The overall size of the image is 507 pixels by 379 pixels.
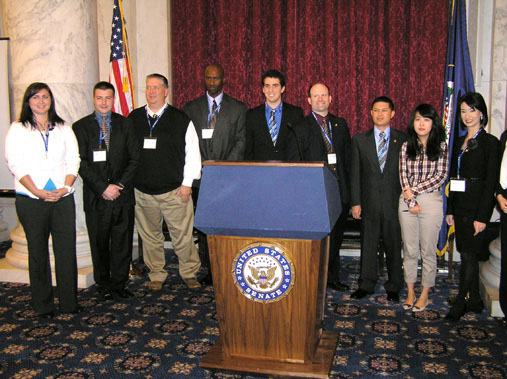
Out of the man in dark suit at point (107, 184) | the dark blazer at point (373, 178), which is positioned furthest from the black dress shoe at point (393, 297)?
the man in dark suit at point (107, 184)

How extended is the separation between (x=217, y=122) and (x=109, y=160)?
3.21ft

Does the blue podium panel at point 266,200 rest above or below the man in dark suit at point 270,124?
below

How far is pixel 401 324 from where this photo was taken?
3344mm

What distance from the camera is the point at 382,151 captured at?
379 cm

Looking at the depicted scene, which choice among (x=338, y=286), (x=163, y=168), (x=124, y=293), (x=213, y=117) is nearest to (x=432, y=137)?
(x=338, y=286)

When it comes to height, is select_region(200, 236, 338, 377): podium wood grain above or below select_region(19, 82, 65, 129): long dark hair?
below

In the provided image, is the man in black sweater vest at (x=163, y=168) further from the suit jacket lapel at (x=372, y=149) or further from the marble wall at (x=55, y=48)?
the suit jacket lapel at (x=372, y=149)

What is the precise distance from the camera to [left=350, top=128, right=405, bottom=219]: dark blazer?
3740mm

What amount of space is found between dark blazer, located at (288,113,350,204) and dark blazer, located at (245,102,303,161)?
9cm

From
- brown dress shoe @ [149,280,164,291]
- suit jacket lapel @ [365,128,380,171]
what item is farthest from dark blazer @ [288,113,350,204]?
brown dress shoe @ [149,280,164,291]

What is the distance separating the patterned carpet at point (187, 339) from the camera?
8.87 feet

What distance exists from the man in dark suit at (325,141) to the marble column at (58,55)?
198 centimetres

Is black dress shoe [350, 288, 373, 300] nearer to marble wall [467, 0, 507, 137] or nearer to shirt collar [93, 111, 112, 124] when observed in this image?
marble wall [467, 0, 507, 137]

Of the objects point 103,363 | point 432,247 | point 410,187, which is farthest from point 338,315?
point 103,363
